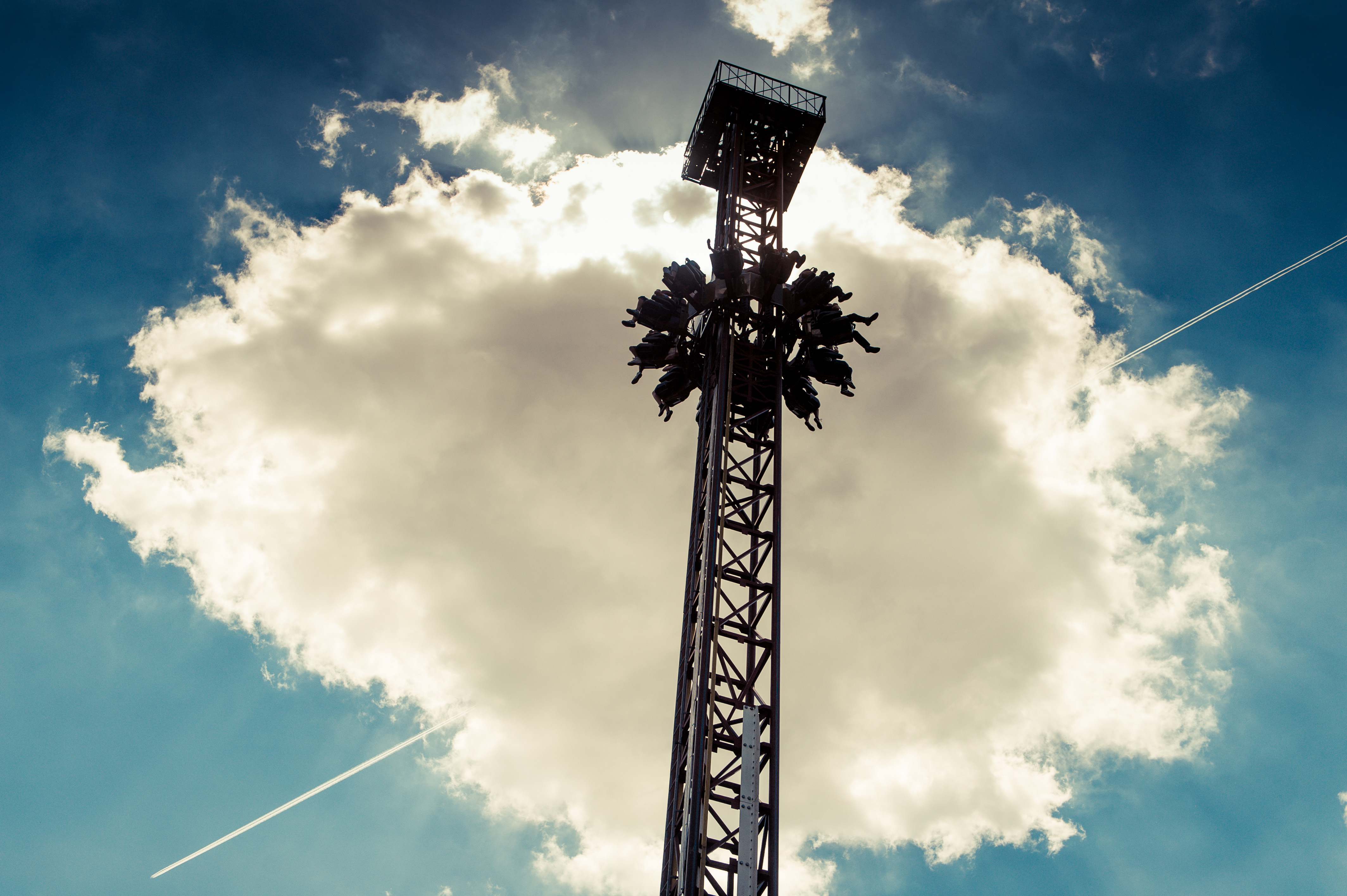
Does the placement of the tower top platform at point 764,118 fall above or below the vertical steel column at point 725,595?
above

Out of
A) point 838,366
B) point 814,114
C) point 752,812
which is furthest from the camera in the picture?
point 814,114

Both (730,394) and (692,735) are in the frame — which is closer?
(692,735)

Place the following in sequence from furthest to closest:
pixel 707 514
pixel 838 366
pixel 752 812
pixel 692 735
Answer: pixel 838 366 → pixel 707 514 → pixel 692 735 → pixel 752 812

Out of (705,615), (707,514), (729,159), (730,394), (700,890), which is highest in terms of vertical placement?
(729,159)

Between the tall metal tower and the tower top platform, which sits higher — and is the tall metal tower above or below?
below

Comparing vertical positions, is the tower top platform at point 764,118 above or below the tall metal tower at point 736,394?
above

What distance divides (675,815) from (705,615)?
4.15 metres

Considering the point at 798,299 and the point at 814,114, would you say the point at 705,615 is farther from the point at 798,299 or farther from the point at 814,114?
the point at 814,114

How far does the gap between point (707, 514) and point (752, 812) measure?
7012 millimetres

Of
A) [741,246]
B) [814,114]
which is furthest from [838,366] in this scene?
[814,114]

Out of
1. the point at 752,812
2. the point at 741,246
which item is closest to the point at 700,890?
the point at 752,812

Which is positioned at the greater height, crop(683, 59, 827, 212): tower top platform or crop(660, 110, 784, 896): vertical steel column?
crop(683, 59, 827, 212): tower top platform

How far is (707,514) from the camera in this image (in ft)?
77.9

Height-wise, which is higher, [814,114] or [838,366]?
[814,114]
